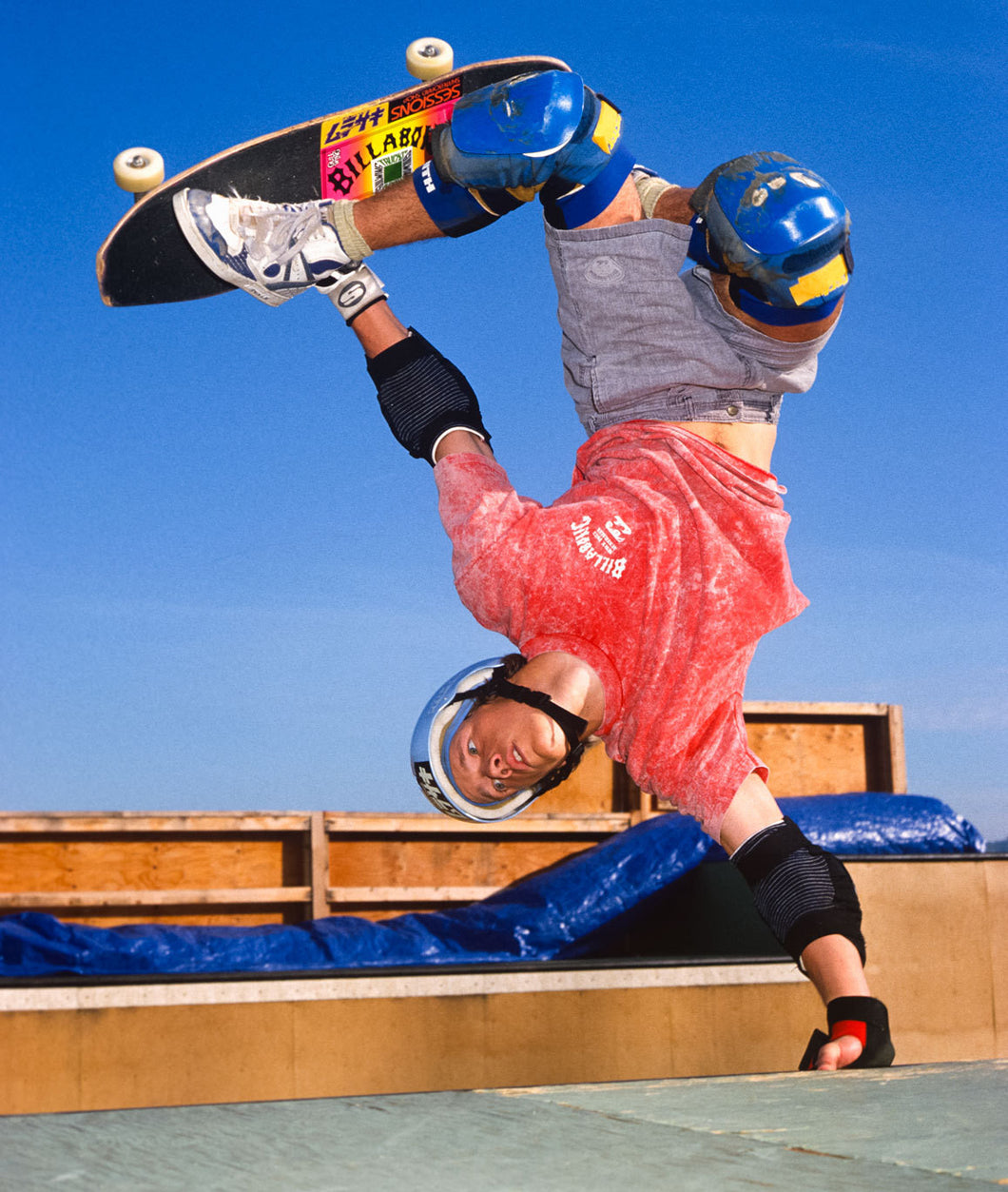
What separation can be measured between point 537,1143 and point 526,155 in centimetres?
206

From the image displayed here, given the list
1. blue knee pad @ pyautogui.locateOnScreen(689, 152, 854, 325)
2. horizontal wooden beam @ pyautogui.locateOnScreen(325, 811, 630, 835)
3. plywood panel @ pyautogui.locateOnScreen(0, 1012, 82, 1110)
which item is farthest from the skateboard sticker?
horizontal wooden beam @ pyautogui.locateOnScreen(325, 811, 630, 835)

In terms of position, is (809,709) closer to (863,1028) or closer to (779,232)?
(863,1028)

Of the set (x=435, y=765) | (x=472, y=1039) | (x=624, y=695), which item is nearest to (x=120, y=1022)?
(x=472, y=1039)

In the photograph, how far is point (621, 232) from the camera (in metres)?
2.81

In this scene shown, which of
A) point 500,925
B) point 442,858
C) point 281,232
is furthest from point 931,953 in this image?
point 281,232

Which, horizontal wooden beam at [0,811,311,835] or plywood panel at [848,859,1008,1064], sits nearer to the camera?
plywood panel at [848,859,1008,1064]

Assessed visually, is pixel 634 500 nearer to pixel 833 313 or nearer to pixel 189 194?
pixel 833 313

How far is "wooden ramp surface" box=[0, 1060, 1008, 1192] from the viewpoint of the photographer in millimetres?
1143

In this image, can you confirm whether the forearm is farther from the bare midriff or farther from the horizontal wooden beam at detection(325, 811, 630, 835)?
the horizontal wooden beam at detection(325, 811, 630, 835)

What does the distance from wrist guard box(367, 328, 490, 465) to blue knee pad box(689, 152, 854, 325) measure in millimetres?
708

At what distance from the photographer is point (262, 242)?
113 inches

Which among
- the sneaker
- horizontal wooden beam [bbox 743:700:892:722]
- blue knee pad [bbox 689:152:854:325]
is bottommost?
horizontal wooden beam [bbox 743:700:892:722]

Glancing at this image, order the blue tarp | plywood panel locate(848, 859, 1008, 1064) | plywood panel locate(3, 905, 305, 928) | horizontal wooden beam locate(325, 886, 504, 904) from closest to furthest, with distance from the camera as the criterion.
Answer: plywood panel locate(848, 859, 1008, 1064) < the blue tarp < plywood panel locate(3, 905, 305, 928) < horizontal wooden beam locate(325, 886, 504, 904)

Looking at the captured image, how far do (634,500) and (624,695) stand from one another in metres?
0.48
